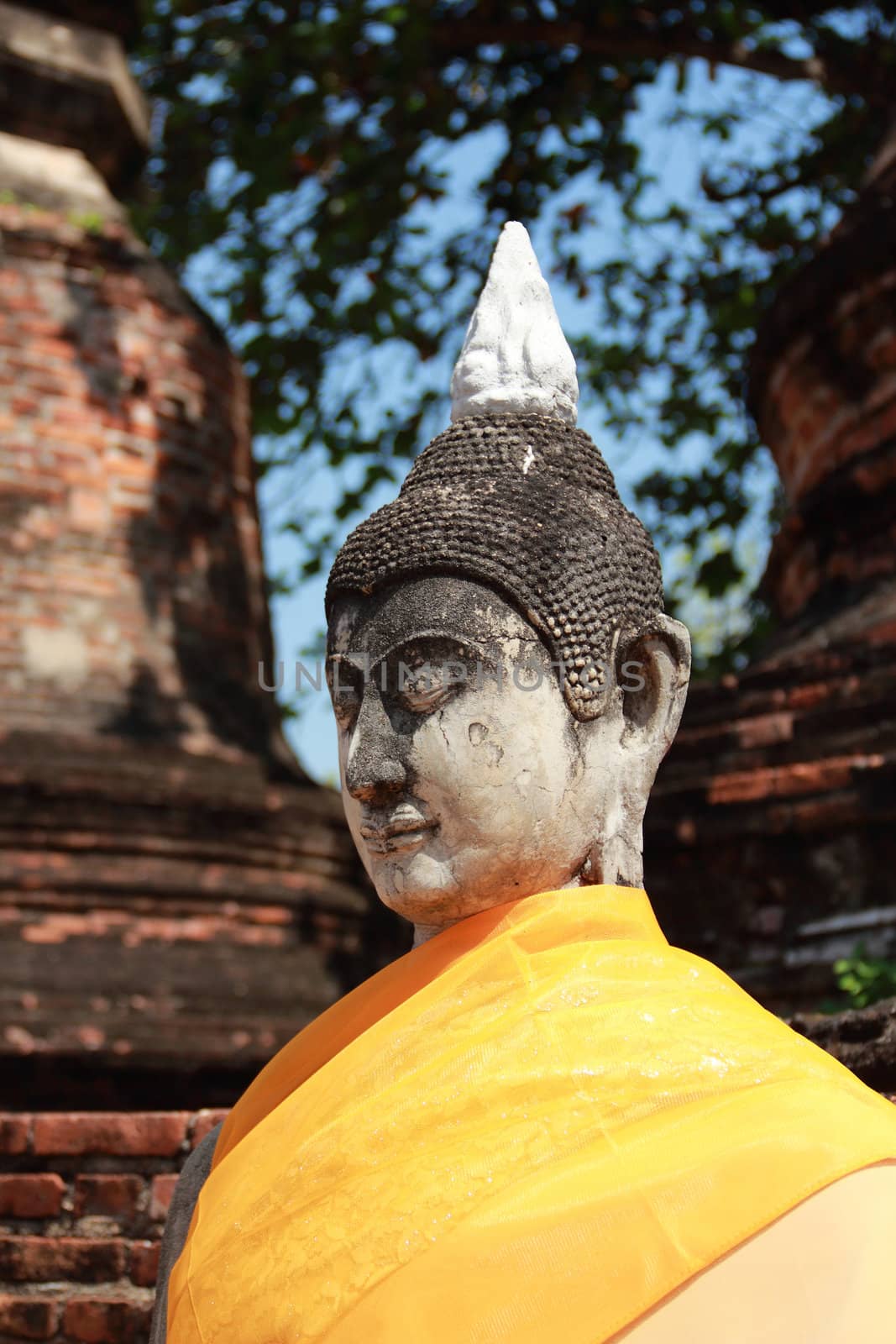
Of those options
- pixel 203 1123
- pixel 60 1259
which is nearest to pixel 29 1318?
pixel 60 1259

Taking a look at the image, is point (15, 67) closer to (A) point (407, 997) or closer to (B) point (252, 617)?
(B) point (252, 617)

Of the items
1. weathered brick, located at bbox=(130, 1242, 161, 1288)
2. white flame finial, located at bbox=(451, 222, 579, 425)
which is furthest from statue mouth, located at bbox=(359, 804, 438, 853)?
weathered brick, located at bbox=(130, 1242, 161, 1288)

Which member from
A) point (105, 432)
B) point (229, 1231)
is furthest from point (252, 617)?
point (229, 1231)

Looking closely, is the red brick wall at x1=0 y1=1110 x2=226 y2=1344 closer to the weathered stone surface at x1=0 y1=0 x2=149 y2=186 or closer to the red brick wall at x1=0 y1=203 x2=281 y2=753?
the red brick wall at x1=0 y1=203 x2=281 y2=753

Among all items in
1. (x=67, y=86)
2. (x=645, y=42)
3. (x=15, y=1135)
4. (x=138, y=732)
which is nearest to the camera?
(x=15, y=1135)

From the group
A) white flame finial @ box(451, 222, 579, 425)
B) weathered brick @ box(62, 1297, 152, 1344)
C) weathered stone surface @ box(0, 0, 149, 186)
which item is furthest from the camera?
weathered stone surface @ box(0, 0, 149, 186)

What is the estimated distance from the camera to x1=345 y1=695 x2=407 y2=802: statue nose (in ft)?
7.42

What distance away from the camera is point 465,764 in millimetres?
2234

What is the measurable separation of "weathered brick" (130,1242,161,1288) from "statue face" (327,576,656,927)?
1277mm

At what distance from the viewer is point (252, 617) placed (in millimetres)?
6434

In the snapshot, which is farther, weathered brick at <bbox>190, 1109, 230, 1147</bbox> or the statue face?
weathered brick at <bbox>190, 1109, 230, 1147</bbox>

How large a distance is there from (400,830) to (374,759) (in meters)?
0.10

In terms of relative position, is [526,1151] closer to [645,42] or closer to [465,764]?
[465,764]

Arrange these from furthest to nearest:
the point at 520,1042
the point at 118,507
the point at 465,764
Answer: the point at 118,507
the point at 465,764
the point at 520,1042
